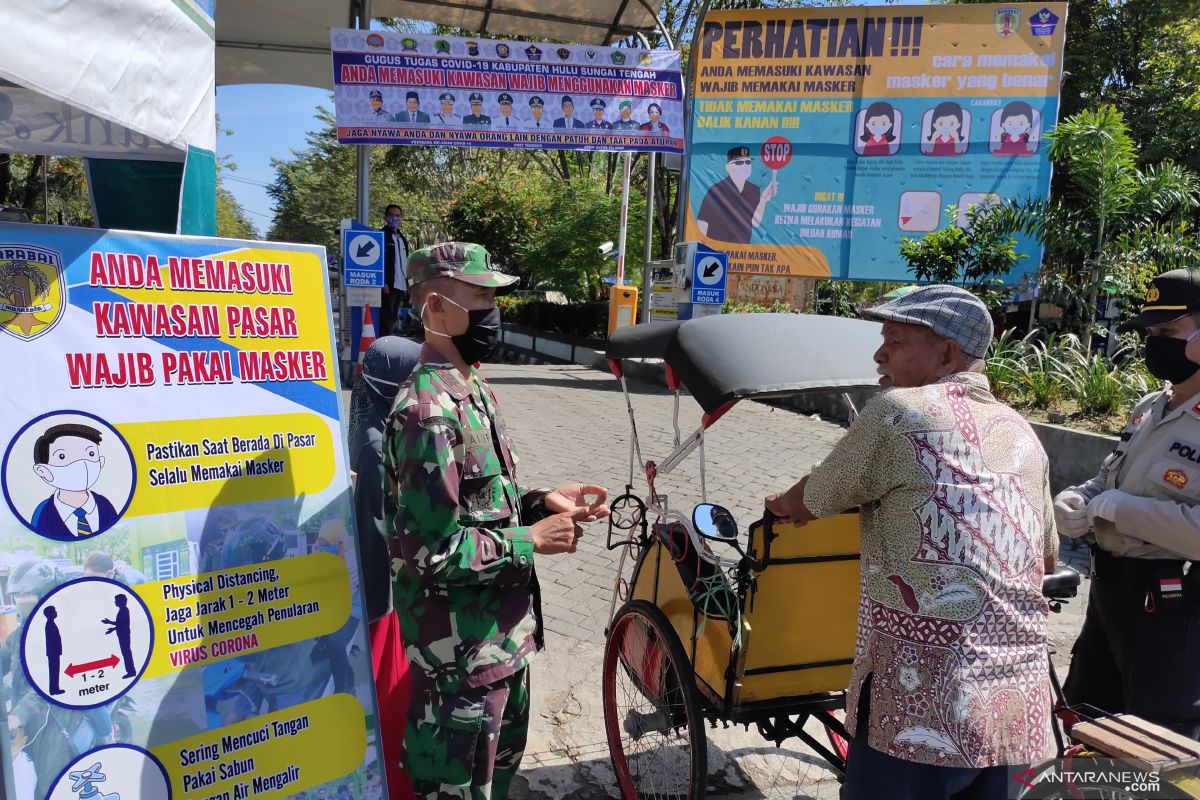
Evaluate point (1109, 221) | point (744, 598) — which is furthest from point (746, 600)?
point (1109, 221)

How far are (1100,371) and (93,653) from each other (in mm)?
8206

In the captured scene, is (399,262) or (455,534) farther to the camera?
(399,262)

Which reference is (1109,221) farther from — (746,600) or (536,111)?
(746,600)

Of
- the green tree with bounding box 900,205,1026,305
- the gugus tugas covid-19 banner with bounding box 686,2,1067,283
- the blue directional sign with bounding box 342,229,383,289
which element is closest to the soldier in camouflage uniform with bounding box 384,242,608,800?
the blue directional sign with bounding box 342,229,383,289

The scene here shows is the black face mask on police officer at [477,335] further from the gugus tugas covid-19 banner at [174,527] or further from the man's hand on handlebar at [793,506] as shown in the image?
the man's hand on handlebar at [793,506]

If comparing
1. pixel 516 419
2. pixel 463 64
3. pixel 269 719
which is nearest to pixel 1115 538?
pixel 269 719

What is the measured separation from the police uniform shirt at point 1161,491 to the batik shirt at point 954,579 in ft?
2.52

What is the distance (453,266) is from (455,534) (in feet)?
2.43

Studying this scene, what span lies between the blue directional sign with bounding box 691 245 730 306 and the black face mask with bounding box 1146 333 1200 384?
26.1ft

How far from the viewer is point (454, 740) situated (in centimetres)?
222

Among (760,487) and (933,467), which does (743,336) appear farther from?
(760,487)

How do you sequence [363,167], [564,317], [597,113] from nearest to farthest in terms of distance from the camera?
[363,167]
[597,113]
[564,317]

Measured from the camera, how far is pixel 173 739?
1946mm

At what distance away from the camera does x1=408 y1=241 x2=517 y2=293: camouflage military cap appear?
2.32m
